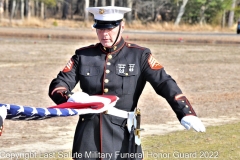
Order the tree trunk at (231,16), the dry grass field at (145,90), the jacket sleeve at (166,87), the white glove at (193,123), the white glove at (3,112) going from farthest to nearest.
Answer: the tree trunk at (231,16) < the dry grass field at (145,90) < the jacket sleeve at (166,87) < the white glove at (193,123) < the white glove at (3,112)

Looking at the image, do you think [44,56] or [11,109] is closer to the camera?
[11,109]

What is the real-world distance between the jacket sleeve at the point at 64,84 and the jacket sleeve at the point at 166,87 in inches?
21.2

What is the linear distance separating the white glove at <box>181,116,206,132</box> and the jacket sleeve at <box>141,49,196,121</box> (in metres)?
0.06

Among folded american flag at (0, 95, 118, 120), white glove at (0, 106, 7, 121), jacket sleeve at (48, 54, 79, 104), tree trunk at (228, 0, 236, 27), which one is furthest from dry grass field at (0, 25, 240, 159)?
tree trunk at (228, 0, 236, 27)

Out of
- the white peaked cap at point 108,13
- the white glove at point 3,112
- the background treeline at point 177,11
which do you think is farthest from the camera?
the background treeline at point 177,11

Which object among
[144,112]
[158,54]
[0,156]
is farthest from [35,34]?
[0,156]

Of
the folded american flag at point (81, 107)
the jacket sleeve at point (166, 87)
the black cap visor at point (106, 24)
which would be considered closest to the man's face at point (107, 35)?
the black cap visor at point (106, 24)

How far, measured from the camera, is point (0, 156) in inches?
336

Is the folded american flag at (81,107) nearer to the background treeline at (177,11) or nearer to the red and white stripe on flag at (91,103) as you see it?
the red and white stripe on flag at (91,103)

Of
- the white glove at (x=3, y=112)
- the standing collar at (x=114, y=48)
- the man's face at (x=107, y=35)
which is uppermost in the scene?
the man's face at (x=107, y=35)

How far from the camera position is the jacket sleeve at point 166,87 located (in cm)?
485

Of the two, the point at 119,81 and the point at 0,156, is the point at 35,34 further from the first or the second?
the point at 119,81

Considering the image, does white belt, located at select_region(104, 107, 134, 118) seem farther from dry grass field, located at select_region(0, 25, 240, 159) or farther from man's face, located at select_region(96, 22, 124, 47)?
dry grass field, located at select_region(0, 25, 240, 159)

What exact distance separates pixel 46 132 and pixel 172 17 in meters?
61.7
